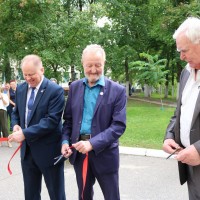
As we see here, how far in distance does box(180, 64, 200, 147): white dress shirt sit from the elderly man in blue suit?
68 cm

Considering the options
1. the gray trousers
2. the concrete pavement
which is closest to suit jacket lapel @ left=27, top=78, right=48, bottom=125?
the gray trousers

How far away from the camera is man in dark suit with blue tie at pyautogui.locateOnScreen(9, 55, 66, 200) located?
308 centimetres

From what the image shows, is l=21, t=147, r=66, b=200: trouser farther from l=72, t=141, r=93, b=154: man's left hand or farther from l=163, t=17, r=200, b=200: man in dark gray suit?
l=163, t=17, r=200, b=200: man in dark gray suit

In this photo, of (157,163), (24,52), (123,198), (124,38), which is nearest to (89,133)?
(123,198)

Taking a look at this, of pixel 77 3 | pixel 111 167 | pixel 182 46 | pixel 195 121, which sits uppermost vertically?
pixel 77 3

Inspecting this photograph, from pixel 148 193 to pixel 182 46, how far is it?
115 inches

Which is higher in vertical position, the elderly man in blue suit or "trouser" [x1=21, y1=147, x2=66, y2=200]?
the elderly man in blue suit

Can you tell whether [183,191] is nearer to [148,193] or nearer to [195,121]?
[148,193]

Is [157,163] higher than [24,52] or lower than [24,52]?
lower

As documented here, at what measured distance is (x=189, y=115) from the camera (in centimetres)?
225

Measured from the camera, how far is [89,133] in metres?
2.90

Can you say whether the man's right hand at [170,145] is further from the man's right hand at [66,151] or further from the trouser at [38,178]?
the trouser at [38,178]

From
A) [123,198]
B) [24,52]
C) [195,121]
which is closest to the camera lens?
[195,121]

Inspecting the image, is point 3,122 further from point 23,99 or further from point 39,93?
point 39,93
